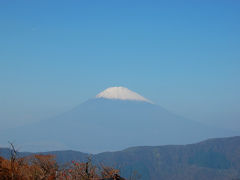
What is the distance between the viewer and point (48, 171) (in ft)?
132

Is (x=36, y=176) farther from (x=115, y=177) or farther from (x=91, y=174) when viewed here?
(x=115, y=177)

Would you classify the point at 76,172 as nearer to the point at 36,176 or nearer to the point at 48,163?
the point at 36,176

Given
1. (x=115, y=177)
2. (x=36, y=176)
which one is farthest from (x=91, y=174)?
(x=115, y=177)

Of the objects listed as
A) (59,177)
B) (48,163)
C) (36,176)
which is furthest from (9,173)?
(48,163)

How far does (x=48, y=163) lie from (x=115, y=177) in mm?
23931

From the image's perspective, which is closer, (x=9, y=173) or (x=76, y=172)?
(x=9, y=173)

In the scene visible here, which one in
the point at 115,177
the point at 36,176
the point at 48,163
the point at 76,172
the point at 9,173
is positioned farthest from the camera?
the point at 48,163

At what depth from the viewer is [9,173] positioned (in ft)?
88.2

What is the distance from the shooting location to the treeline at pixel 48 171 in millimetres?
26623

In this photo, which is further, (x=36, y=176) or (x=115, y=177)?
(x=36, y=176)

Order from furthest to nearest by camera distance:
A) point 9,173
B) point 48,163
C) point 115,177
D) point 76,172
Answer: point 48,163
point 76,172
point 9,173
point 115,177

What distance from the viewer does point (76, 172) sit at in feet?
118

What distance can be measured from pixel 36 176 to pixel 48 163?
10.6 meters

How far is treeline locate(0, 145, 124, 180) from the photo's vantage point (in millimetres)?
26623
